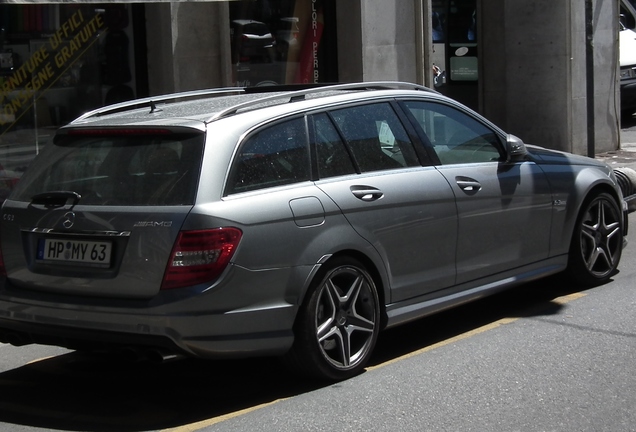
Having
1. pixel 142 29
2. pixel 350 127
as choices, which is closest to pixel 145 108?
pixel 350 127

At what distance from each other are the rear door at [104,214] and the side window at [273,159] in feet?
0.86

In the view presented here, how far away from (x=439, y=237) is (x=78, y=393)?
2.37m

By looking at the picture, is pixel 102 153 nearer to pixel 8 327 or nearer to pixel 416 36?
pixel 8 327

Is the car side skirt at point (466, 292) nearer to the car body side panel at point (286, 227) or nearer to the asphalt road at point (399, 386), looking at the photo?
the asphalt road at point (399, 386)

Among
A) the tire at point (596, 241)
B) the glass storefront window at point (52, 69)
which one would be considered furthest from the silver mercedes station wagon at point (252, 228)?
the glass storefront window at point (52, 69)

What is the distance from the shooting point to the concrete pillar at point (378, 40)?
14.0 metres

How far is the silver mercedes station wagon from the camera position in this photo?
17.6 ft

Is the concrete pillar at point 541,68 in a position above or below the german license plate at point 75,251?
above

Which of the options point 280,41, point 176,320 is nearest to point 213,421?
point 176,320

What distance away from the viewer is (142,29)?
12242 millimetres

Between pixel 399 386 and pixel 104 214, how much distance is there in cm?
187

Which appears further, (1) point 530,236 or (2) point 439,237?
(1) point 530,236

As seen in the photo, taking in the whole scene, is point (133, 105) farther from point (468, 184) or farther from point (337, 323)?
point (468, 184)

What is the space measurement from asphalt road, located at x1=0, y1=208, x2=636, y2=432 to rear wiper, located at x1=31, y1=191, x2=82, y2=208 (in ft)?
3.66
